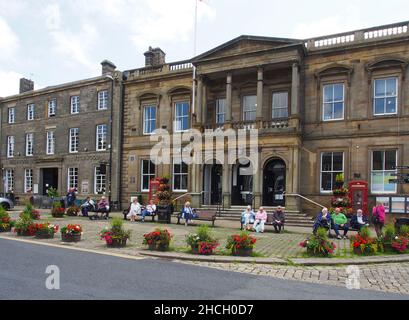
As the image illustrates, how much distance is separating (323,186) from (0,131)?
32.2 m

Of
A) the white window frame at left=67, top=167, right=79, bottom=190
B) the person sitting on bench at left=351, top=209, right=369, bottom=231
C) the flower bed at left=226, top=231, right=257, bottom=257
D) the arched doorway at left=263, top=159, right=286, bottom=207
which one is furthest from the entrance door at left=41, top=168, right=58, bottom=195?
the flower bed at left=226, top=231, right=257, bottom=257

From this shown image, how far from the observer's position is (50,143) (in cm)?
Result: 3375

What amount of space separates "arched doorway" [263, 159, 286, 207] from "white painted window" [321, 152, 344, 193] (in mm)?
2379

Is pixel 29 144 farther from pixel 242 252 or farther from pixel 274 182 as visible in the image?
pixel 242 252

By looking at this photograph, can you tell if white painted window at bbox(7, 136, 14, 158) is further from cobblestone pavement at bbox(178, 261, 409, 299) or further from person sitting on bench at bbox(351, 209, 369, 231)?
cobblestone pavement at bbox(178, 261, 409, 299)

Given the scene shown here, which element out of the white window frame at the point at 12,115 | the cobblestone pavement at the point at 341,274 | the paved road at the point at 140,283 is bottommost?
the cobblestone pavement at the point at 341,274

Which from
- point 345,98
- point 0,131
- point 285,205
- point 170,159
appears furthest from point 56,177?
point 345,98

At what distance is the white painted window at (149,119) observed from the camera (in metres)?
28.2

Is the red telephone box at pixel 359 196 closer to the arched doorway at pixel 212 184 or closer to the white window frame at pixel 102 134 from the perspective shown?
the arched doorway at pixel 212 184

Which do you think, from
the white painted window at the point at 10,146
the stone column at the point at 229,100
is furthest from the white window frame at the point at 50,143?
the stone column at the point at 229,100

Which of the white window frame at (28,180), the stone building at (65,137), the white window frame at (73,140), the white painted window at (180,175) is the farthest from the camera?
the white window frame at (28,180)

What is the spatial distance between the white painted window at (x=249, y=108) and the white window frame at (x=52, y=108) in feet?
60.6

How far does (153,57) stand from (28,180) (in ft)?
55.4

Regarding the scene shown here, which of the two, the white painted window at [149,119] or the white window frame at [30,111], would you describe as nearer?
the white painted window at [149,119]
